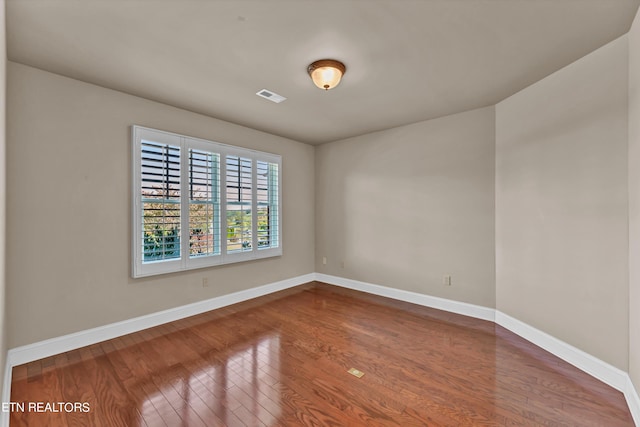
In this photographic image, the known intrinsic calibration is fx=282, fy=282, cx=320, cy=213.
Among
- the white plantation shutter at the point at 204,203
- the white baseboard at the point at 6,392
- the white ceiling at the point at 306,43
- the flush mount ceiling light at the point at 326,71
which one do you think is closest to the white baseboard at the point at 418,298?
the white plantation shutter at the point at 204,203

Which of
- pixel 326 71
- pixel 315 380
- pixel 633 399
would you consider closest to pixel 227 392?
pixel 315 380

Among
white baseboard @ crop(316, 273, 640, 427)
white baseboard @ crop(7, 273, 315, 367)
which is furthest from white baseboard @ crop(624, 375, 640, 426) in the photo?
white baseboard @ crop(7, 273, 315, 367)

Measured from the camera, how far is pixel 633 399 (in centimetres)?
189

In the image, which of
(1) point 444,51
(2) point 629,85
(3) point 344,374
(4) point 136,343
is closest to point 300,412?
(3) point 344,374

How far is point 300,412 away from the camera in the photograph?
1.85 metres

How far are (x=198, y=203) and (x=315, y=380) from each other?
2.49 metres

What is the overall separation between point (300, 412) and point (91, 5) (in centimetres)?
294

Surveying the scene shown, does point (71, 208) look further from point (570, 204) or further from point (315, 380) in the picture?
point (570, 204)

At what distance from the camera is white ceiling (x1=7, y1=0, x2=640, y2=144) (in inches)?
71.6

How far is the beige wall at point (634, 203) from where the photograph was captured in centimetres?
190

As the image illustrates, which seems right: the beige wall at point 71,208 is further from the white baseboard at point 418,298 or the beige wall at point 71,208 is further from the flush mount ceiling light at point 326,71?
the white baseboard at point 418,298

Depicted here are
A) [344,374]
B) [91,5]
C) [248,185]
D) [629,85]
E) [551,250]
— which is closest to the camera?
[91,5]

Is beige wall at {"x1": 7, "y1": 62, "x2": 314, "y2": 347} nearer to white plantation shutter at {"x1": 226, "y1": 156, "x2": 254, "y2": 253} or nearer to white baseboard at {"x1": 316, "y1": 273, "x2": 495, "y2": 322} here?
white plantation shutter at {"x1": 226, "y1": 156, "x2": 254, "y2": 253}

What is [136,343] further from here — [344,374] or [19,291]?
[344,374]
